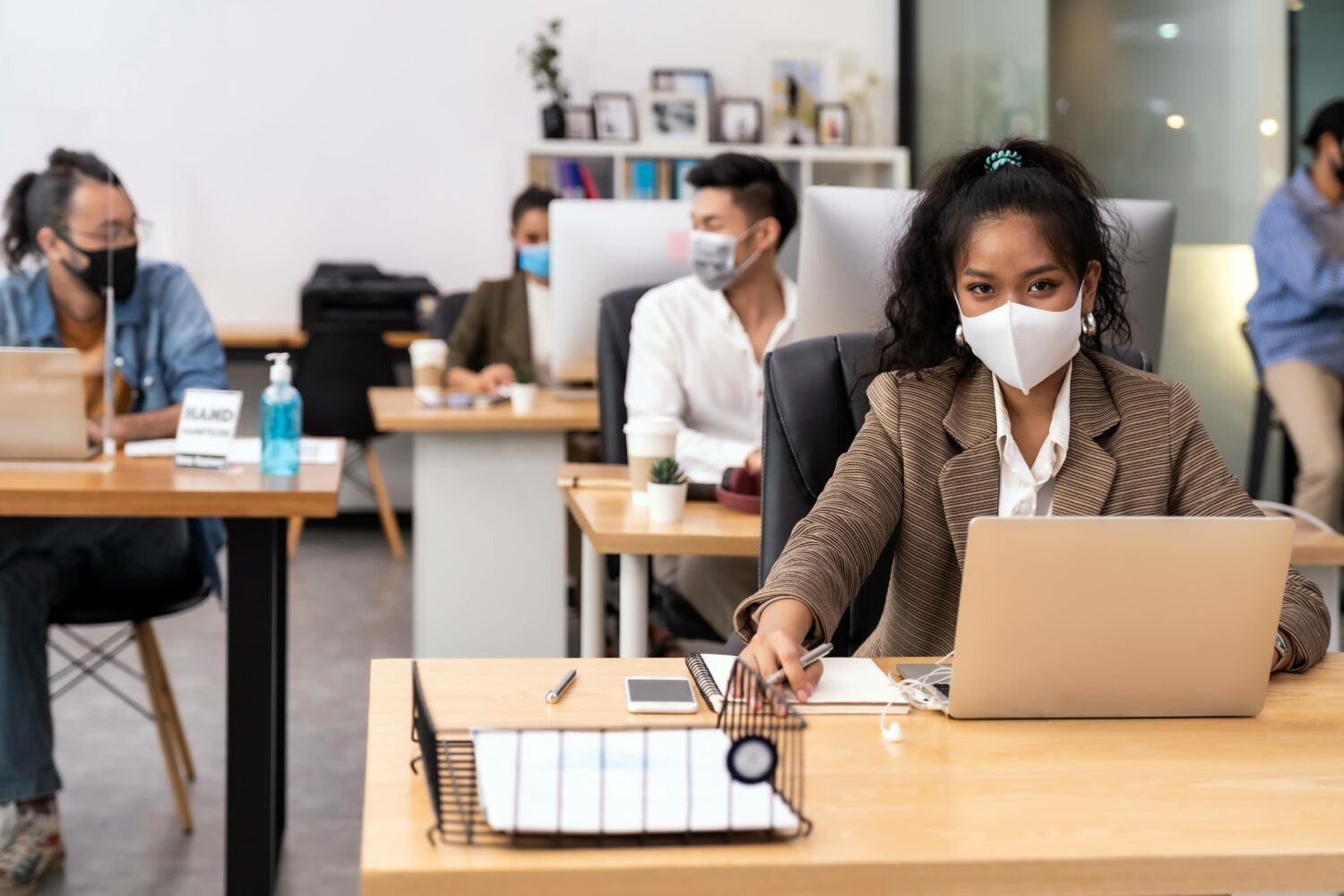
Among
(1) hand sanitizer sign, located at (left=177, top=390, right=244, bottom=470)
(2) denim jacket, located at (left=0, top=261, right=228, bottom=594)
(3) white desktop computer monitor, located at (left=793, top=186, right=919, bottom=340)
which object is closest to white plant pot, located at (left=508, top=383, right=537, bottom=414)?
(2) denim jacket, located at (left=0, top=261, right=228, bottom=594)

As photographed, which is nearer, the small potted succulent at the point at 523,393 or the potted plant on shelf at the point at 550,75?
the small potted succulent at the point at 523,393

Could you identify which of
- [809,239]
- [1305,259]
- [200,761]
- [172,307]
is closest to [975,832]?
[809,239]

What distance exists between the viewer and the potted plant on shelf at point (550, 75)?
559cm

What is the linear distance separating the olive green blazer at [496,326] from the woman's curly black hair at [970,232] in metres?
2.54

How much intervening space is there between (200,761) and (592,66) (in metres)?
3.67

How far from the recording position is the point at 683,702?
1.15 m

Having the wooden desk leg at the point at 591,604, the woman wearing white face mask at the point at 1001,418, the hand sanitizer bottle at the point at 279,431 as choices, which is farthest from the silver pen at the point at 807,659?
the hand sanitizer bottle at the point at 279,431

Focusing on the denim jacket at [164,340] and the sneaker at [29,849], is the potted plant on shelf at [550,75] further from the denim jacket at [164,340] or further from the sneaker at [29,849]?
the sneaker at [29,849]

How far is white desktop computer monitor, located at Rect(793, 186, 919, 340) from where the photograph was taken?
1990 millimetres

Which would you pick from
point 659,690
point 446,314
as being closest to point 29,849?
point 659,690

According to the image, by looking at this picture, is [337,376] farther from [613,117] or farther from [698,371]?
[698,371]

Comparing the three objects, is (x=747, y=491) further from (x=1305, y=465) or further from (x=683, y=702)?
(x=1305, y=465)

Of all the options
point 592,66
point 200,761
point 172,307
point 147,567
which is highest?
point 592,66

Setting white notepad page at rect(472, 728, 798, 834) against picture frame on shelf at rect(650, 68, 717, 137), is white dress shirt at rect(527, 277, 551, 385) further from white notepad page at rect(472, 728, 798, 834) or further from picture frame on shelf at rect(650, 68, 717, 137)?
white notepad page at rect(472, 728, 798, 834)
